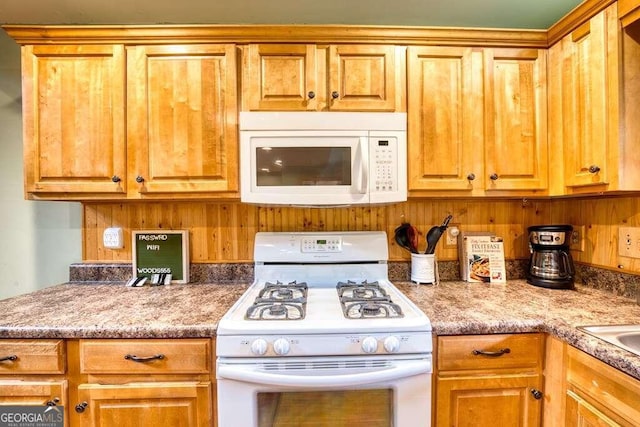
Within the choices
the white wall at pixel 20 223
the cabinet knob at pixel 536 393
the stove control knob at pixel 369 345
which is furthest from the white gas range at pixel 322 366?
the white wall at pixel 20 223

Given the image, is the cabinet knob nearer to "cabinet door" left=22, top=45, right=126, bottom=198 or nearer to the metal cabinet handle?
the metal cabinet handle

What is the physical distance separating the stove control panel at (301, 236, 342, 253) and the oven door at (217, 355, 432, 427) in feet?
2.17

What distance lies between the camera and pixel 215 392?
1.12 meters

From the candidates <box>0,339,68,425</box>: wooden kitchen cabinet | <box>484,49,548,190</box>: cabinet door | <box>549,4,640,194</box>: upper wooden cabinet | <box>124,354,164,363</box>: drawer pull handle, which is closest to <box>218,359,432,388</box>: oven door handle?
<box>124,354,164,363</box>: drawer pull handle

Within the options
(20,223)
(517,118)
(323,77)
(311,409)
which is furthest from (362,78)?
(20,223)

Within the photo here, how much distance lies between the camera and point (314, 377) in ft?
3.40

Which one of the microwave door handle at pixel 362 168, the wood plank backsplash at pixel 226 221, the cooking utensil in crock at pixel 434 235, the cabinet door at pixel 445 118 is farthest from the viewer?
the wood plank backsplash at pixel 226 221

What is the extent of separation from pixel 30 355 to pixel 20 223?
44.4 inches

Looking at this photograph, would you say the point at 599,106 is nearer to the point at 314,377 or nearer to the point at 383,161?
the point at 383,161

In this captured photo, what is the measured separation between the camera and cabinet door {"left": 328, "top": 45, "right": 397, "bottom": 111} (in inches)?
58.1

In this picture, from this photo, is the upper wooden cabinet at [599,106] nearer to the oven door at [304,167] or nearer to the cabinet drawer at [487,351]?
the cabinet drawer at [487,351]

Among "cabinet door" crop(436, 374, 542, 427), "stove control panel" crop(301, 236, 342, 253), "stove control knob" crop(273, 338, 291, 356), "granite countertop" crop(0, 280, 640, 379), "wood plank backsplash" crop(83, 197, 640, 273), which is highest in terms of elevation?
"wood plank backsplash" crop(83, 197, 640, 273)

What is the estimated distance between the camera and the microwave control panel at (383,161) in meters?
1.41

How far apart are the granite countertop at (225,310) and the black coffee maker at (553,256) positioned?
0.19 feet
